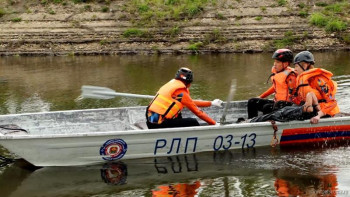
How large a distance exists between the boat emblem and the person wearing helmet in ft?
7.98

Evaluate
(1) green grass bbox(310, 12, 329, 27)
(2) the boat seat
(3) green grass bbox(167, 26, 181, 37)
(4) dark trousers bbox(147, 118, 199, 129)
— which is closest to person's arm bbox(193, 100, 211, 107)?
(4) dark trousers bbox(147, 118, 199, 129)

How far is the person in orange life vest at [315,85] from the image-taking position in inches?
374

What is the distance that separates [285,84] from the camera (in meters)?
9.91

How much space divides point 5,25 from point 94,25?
441 cm

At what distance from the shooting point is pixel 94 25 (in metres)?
27.3

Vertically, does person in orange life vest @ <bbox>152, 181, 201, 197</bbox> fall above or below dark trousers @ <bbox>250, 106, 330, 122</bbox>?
below

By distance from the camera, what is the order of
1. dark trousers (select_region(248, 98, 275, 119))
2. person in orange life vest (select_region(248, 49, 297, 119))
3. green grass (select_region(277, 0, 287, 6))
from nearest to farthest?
person in orange life vest (select_region(248, 49, 297, 119)), dark trousers (select_region(248, 98, 275, 119)), green grass (select_region(277, 0, 287, 6))

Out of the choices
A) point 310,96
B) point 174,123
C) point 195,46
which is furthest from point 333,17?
point 174,123

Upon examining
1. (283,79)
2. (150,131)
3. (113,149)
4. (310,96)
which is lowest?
(113,149)

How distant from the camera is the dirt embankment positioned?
2567 cm

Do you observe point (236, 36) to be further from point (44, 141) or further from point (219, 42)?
point (44, 141)

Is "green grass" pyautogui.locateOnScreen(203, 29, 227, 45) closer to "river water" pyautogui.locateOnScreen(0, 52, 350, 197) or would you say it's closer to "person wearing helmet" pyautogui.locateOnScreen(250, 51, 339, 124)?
"river water" pyautogui.locateOnScreen(0, 52, 350, 197)

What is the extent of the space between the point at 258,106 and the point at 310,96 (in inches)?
52.0

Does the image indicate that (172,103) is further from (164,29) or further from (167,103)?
(164,29)
